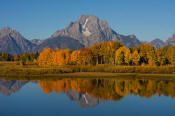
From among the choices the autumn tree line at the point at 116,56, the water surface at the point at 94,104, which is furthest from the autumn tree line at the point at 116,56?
the water surface at the point at 94,104

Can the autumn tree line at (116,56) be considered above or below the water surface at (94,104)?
above

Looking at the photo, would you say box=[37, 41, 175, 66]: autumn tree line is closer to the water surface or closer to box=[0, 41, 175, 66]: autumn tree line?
box=[0, 41, 175, 66]: autumn tree line

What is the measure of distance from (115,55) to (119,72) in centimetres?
2494

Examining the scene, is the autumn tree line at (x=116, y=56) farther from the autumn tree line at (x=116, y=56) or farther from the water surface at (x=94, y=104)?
the water surface at (x=94, y=104)

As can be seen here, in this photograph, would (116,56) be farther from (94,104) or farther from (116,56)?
(94,104)

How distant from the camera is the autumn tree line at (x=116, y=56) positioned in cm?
11272

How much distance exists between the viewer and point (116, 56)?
114438 millimetres

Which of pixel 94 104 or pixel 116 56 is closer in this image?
pixel 94 104

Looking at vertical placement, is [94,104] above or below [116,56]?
→ below

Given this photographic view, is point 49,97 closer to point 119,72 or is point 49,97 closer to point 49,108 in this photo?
point 49,108

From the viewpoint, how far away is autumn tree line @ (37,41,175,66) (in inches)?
4438

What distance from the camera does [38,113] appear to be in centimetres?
3347

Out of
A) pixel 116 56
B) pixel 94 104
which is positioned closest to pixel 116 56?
pixel 116 56

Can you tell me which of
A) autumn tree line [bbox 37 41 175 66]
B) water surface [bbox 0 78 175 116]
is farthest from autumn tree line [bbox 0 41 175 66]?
water surface [bbox 0 78 175 116]
